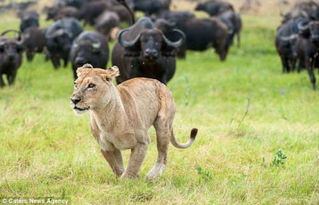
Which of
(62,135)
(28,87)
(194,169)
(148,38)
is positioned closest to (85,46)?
(28,87)

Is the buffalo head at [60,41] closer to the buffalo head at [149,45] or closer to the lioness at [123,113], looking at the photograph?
the buffalo head at [149,45]

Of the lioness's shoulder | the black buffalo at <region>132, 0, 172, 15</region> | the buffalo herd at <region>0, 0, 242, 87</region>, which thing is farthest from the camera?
the black buffalo at <region>132, 0, 172, 15</region>

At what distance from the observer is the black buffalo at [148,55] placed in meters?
11.8

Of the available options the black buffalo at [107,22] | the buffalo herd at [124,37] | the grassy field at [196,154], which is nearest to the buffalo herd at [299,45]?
the grassy field at [196,154]

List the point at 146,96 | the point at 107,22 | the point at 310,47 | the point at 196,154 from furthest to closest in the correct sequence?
the point at 107,22 → the point at 310,47 → the point at 196,154 → the point at 146,96

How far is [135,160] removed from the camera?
593 cm

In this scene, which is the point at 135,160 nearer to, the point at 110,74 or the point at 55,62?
the point at 110,74

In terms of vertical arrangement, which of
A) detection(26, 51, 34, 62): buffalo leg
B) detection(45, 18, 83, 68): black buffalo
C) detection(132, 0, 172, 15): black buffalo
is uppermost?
detection(45, 18, 83, 68): black buffalo

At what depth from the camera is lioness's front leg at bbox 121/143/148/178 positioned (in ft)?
19.4

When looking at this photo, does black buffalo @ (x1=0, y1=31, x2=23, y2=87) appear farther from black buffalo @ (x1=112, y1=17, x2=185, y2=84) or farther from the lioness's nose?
the lioness's nose

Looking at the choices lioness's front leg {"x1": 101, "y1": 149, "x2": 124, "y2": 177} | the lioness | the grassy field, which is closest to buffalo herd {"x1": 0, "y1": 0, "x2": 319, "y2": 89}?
the grassy field

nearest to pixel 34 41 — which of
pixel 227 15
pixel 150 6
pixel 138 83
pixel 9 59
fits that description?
pixel 9 59

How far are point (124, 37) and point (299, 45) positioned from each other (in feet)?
16.7

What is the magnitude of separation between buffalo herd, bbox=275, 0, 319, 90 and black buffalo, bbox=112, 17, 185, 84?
4.22 metres
